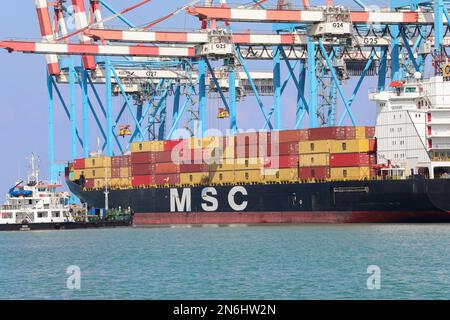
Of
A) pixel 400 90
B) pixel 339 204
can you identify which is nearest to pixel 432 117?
pixel 400 90

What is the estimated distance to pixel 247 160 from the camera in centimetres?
7475

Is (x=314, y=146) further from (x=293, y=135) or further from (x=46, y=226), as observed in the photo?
(x=46, y=226)

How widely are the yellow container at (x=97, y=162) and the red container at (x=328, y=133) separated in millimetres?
23775

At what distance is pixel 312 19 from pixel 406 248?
28771mm

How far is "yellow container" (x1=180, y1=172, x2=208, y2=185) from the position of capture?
78.1 m

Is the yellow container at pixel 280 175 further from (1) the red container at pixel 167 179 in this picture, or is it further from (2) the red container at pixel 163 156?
(2) the red container at pixel 163 156

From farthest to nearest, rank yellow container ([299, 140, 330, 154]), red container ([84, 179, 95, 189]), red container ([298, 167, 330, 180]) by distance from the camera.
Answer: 1. red container ([84, 179, 95, 189])
2. red container ([298, 167, 330, 180])
3. yellow container ([299, 140, 330, 154])

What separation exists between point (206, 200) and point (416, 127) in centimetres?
1936

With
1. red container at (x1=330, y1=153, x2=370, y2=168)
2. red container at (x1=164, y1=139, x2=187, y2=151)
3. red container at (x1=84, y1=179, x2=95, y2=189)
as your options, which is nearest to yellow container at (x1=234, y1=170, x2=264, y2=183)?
red container at (x1=164, y1=139, x2=187, y2=151)

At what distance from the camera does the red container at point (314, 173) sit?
224ft

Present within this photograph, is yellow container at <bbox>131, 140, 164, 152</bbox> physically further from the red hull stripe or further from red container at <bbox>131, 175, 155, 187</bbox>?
the red hull stripe

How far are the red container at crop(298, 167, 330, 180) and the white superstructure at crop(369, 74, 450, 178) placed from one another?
3867 mm
